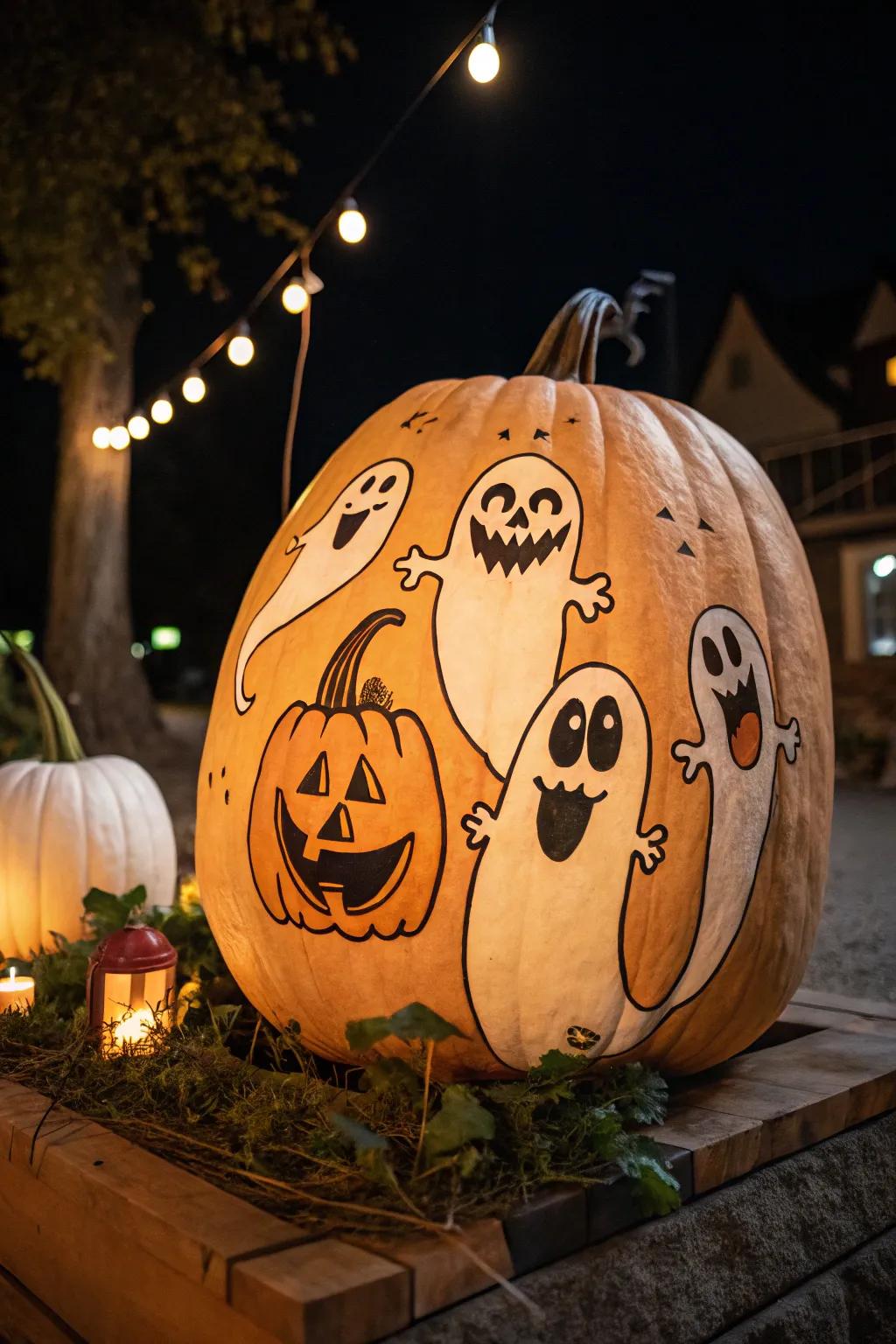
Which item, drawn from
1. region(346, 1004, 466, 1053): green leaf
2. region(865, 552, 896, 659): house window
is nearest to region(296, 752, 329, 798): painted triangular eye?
region(346, 1004, 466, 1053): green leaf

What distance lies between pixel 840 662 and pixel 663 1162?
17093mm

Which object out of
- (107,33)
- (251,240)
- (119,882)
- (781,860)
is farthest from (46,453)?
(781,860)

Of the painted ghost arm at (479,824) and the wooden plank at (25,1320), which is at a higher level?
the painted ghost arm at (479,824)

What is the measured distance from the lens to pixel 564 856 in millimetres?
2146

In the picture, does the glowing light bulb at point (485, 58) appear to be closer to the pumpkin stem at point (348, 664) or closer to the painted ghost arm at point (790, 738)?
the pumpkin stem at point (348, 664)

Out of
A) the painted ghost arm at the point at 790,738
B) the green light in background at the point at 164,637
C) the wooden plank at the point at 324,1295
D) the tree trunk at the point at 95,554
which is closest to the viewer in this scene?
the wooden plank at the point at 324,1295

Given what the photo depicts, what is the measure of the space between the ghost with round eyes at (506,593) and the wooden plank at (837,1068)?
1.01 m

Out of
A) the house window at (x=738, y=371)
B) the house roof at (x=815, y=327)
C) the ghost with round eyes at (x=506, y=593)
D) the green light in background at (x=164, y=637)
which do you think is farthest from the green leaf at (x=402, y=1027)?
the green light in background at (x=164, y=637)

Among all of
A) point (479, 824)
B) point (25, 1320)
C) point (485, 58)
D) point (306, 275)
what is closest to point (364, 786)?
point (479, 824)

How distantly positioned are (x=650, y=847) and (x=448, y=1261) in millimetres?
821

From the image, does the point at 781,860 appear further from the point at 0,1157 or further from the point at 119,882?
the point at 119,882

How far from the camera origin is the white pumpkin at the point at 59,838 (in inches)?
145

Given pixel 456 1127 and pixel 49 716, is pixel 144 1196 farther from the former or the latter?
pixel 49 716

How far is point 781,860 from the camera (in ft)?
7.72
